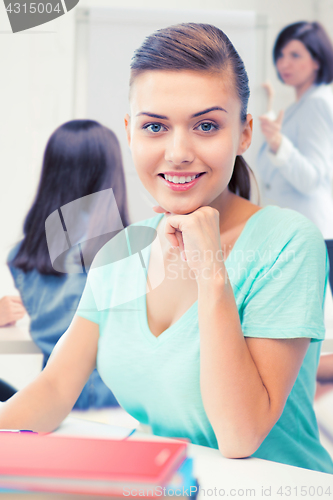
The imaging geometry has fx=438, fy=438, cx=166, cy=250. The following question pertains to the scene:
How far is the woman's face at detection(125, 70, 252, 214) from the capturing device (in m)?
0.50

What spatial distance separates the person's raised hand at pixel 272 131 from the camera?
5.37ft

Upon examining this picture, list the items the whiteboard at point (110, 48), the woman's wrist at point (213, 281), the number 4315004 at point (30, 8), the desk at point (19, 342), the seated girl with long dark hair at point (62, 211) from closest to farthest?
1. the woman's wrist at point (213, 281)
2. the number 4315004 at point (30, 8)
3. the desk at point (19, 342)
4. the seated girl with long dark hair at point (62, 211)
5. the whiteboard at point (110, 48)

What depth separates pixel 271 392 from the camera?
0.48m

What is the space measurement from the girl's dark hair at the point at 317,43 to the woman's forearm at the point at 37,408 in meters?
1.60

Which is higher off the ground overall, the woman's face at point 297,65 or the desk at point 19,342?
the woman's face at point 297,65

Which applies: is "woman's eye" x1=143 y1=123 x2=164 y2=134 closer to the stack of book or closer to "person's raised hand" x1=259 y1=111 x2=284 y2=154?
the stack of book

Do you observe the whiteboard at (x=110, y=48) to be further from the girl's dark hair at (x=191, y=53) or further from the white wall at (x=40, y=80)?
the girl's dark hair at (x=191, y=53)

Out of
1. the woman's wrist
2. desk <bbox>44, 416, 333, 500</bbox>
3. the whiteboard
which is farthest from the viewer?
the whiteboard

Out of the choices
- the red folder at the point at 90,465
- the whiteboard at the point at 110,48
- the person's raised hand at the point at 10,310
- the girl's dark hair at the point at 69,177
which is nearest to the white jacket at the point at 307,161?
the whiteboard at the point at 110,48

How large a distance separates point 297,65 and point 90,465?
5.90 ft

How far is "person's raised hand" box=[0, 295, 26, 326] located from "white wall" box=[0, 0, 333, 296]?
1.87ft

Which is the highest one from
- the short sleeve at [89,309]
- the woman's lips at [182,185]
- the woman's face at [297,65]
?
the woman's face at [297,65]

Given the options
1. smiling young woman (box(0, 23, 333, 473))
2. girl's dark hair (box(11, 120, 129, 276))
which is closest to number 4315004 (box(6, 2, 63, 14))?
girl's dark hair (box(11, 120, 129, 276))

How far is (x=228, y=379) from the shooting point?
1.51ft
